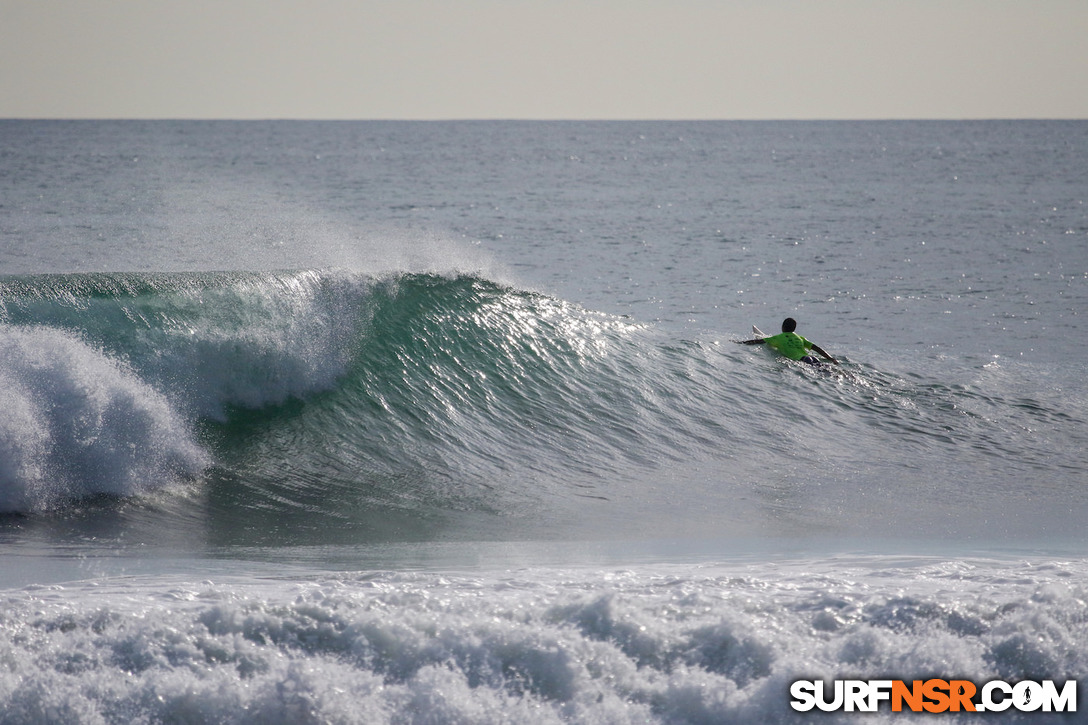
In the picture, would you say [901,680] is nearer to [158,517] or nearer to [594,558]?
[594,558]

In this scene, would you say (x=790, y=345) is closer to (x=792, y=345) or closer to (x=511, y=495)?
(x=792, y=345)

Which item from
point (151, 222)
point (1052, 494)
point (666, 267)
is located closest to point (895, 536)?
point (1052, 494)

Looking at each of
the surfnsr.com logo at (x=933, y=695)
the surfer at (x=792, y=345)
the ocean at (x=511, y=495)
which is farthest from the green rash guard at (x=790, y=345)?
the surfnsr.com logo at (x=933, y=695)

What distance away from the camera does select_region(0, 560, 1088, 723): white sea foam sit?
512cm

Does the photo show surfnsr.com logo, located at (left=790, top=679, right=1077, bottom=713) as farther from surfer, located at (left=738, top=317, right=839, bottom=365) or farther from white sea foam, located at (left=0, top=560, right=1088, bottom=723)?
surfer, located at (left=738, top=317, right=839, bottom=365)

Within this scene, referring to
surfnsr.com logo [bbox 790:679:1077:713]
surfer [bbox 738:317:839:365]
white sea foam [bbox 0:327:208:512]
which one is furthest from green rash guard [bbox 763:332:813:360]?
surfnsr.com logo [bbox 790:679:1077:713]

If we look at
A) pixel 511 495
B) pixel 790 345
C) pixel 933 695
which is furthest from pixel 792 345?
pixel 933 695

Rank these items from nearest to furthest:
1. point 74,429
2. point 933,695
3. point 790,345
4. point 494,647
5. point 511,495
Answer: point 933,695 → point 494,647 → point 74,429 → point 511,495 → point 790,345

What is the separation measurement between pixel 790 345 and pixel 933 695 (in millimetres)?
9278

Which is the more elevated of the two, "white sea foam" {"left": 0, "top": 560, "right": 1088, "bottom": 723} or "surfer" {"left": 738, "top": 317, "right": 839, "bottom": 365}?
"surfer" {"left": 738, "top": 317, "right": 839, "bottom": 365}

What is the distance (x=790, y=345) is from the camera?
1426 cm

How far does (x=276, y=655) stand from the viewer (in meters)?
5.39

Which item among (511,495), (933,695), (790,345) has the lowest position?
(933,695)

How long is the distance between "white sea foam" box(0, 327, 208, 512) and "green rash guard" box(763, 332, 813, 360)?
792cm
